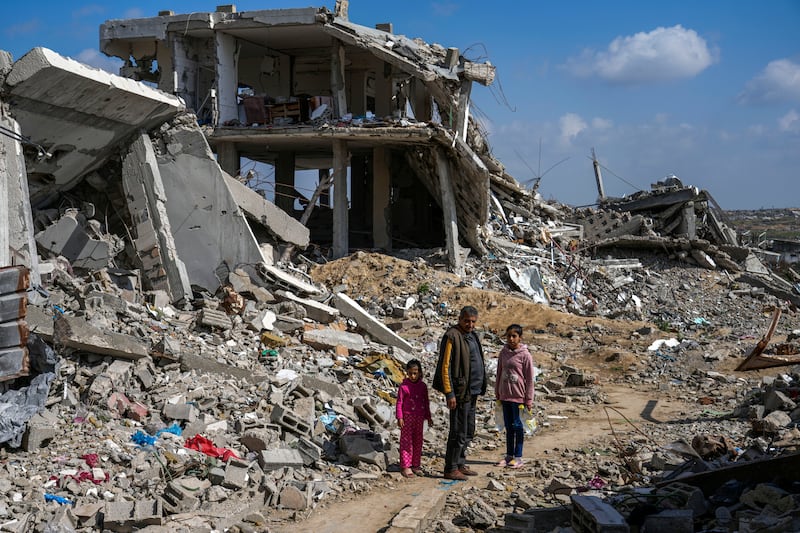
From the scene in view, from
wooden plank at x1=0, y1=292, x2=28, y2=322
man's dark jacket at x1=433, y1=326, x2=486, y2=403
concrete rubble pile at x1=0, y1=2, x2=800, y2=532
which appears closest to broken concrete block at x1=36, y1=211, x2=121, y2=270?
concrete rubble pile at x1=0, y1=2, x2=800, y2=532

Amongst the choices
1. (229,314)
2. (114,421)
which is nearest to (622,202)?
(229,314)

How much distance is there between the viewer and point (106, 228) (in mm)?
11891

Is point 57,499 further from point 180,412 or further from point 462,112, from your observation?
point 462,112

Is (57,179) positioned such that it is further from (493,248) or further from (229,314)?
(493,248)

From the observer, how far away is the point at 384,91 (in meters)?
22.1

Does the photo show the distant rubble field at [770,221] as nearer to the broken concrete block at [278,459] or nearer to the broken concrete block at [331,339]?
the broken concrete block at [331,339]

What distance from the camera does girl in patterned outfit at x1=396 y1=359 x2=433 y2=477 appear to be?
23.7 feet

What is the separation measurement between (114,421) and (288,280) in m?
5.48

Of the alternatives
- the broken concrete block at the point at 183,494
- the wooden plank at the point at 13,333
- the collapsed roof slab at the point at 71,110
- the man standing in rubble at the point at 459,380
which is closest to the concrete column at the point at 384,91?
the collapsed roof slab at the point at 71,110

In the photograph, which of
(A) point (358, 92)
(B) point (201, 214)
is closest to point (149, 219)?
(B) point (201, 214)

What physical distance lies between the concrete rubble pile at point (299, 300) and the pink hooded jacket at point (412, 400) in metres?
0.52

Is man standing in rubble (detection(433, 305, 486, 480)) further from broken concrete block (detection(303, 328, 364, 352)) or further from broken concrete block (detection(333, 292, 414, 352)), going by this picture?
broken concrete block (detection(333, 292, 414, 352))

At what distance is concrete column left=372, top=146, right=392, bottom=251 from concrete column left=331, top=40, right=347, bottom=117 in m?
1.58

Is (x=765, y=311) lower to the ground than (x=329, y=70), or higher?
lower
